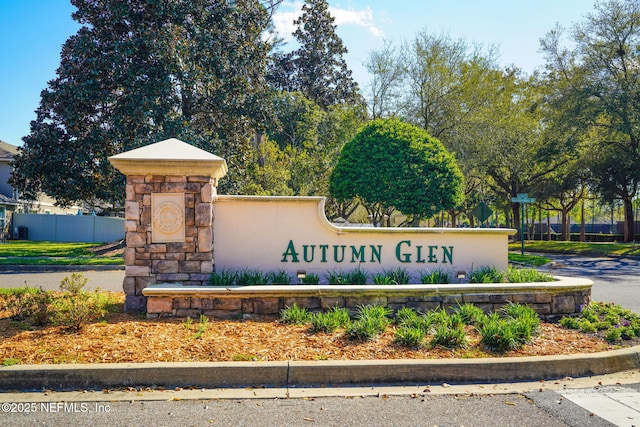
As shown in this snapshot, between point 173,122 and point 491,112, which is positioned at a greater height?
point 491,112

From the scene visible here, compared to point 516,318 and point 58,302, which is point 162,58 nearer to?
point 58,302

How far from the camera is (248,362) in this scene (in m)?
5.05

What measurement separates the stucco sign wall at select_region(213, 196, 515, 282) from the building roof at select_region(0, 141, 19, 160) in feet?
102

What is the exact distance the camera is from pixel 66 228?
113 feet

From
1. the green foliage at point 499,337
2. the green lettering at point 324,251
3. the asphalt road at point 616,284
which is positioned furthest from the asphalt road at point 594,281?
the green lettering at point 324,251

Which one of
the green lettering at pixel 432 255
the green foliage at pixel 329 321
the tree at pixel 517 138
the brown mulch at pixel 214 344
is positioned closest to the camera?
the brown mulch at pixel 214 344

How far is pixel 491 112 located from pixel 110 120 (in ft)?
69.1

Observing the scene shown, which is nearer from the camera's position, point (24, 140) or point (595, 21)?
point (24, 140)

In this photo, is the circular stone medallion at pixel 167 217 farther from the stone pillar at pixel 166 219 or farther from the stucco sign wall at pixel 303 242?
the stucco sign wall at pixel 303 242

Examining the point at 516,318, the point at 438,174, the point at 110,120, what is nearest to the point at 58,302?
the point at 516,318

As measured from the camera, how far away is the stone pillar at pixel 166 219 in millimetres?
7219

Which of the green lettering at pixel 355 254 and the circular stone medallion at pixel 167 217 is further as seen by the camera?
the green lettering at pixel 355 254

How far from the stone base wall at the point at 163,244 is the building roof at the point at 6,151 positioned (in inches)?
1213

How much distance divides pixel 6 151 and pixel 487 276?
37.7 meters
